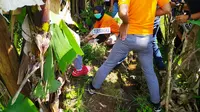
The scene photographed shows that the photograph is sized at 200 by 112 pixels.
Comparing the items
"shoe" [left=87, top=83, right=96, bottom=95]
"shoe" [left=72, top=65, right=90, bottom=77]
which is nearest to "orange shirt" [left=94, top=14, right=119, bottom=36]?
"shoe" [left=72, top=65, right=90, bottom=77]

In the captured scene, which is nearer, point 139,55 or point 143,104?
point 139,55

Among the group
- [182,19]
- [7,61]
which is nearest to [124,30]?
[182,19]

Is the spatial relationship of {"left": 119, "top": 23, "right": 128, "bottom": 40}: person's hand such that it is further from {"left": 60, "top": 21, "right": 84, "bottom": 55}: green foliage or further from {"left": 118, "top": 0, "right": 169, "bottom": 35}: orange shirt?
{"left": 60, "top": 21, "right": 84, "bottom": 55}: green foliage

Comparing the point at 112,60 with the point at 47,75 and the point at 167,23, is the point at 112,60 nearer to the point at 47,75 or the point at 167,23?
the point at 167,23

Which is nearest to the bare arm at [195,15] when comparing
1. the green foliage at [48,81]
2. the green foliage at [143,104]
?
the green foliage at [143,104]

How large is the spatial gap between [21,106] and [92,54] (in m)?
1.74

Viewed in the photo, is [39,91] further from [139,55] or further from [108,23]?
[108,23]

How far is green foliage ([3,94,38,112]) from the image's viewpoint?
1.27 m

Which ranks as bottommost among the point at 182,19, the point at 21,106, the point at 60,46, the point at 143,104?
the point at 143,104

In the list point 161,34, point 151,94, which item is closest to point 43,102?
point 151,94

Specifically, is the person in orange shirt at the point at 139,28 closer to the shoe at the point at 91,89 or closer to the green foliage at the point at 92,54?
the shoe at the point at 91,89

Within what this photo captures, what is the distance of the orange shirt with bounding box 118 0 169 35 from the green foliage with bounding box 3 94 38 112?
1.08 m

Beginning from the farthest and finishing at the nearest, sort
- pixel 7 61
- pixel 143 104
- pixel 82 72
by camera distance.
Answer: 1. pixel 82 72
2. pixel 143 104
3. pixel 7 61

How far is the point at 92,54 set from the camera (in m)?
2.97
